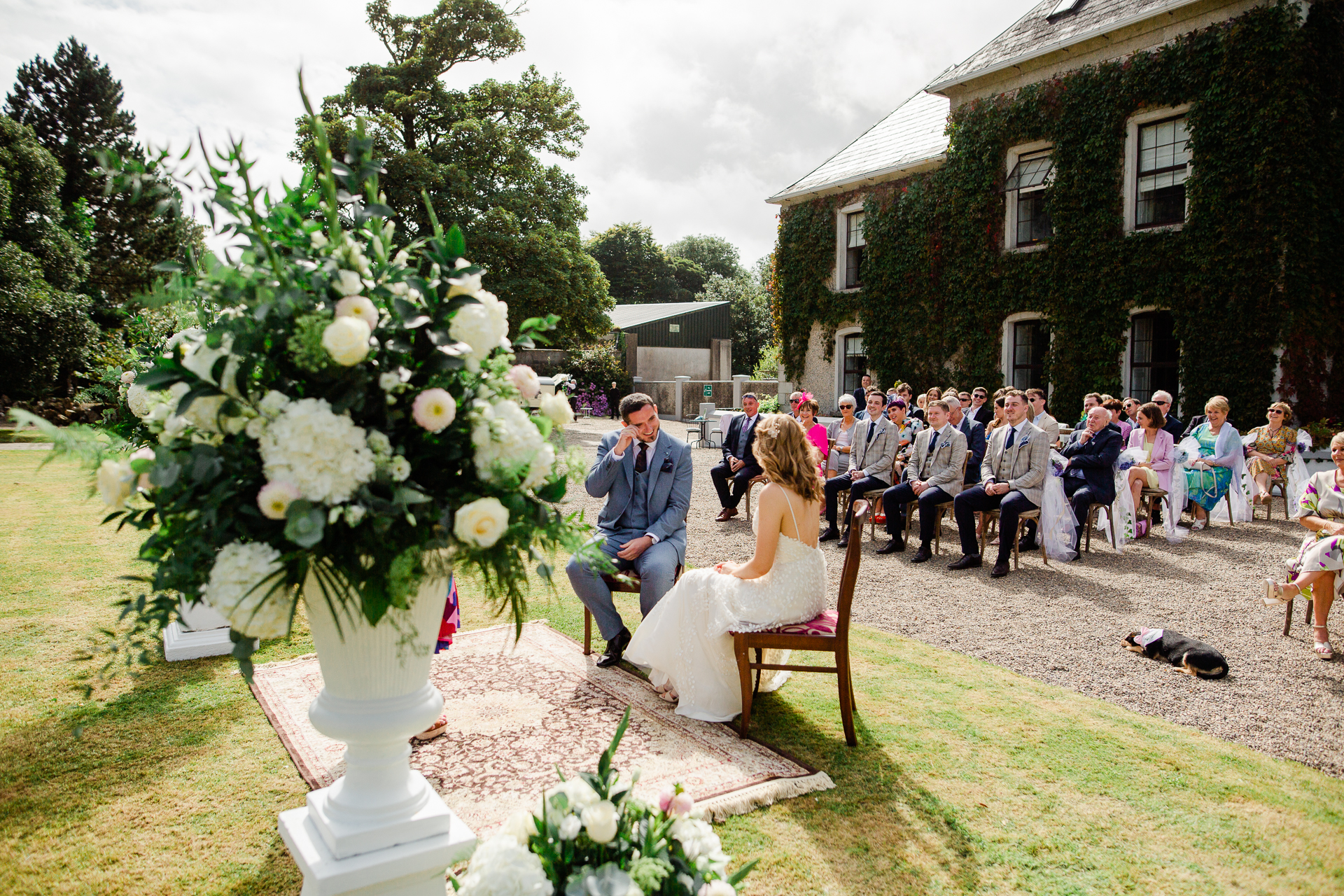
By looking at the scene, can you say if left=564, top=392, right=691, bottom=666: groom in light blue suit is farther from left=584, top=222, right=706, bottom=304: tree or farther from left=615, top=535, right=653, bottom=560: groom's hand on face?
left=584, top=222, right=706, bottom=304: tree

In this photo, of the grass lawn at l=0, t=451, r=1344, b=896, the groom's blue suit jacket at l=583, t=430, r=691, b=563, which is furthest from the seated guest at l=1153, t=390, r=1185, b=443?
the groom's blue suit jacket at l=583, t=430, r=691, b=563

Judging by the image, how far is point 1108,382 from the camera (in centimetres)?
1466

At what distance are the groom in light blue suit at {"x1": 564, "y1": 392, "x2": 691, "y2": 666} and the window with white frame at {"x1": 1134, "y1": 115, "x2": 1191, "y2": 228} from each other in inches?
502

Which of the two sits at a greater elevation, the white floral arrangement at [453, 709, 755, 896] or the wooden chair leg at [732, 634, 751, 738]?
the white floral arrangement at [453, 709, 755, 896]

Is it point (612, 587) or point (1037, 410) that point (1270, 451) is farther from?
point (612, 587)

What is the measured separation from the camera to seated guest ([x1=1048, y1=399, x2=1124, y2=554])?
8.49m

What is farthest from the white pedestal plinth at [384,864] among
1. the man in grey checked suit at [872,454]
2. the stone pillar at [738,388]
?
the stone pillar at [738,388]

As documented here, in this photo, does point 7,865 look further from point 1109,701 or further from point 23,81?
point 23,81

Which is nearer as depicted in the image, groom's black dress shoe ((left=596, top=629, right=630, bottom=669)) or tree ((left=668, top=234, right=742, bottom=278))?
groom's black dress shoe ((left=596, top=629, right=630, bottom=669))

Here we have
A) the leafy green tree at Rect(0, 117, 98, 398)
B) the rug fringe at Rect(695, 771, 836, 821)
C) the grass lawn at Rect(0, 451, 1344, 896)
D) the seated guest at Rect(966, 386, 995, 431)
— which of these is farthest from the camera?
the leafy green tree at Rect(0, 117, 98, 398)

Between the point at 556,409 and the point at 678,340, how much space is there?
3694 cm

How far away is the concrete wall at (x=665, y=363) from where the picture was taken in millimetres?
37406

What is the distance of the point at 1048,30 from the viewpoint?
50.3ft

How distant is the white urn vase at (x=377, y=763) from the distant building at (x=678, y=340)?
3284 cm
